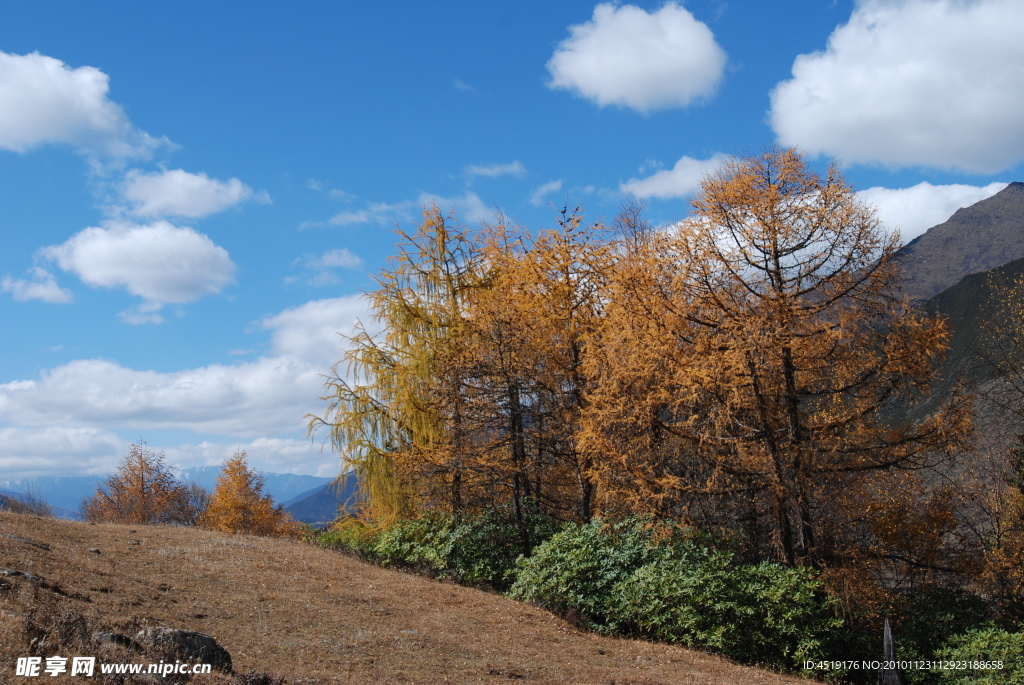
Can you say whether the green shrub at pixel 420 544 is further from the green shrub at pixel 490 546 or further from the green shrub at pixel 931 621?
the green shrub at pixel 931 621

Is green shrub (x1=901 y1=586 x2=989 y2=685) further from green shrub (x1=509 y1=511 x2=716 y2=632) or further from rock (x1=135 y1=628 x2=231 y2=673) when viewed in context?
rock (x1=135 y1=628 x2=231 y2=673)

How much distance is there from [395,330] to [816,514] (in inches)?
424

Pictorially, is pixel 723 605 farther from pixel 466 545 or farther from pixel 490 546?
pixel 466 545

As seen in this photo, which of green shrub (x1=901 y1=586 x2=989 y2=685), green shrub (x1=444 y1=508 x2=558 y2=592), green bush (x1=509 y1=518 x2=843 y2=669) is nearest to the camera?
green bush (x1=509 y1=518 x2=843 y2=669)

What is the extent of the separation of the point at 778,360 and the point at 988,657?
16.1 ft

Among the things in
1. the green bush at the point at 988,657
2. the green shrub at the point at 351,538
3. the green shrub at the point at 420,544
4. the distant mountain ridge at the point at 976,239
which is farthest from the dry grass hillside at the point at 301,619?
the distant mountain ridge at the point at 976,239

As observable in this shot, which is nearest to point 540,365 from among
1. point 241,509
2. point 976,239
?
point 241,509

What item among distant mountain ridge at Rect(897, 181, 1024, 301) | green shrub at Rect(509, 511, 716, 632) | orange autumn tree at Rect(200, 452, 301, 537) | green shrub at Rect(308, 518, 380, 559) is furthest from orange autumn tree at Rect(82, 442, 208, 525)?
distant mountain ridge at Rect(897, 181, 1024, 301)

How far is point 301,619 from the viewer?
27.8 ft

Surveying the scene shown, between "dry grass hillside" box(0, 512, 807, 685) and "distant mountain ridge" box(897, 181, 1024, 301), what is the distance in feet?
347

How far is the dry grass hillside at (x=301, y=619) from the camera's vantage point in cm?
632

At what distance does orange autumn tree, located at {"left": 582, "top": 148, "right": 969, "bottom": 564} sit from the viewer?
9.81 meters

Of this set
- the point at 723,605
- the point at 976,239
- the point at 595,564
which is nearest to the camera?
the point at 723,605

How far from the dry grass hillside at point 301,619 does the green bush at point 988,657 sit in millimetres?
2892
